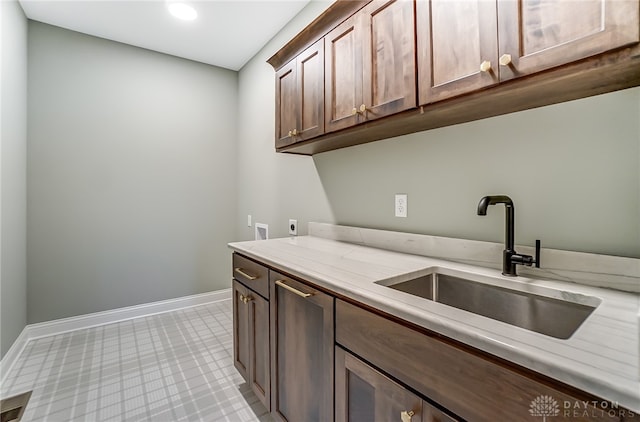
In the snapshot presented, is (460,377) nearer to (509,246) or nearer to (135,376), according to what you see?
(509,246)

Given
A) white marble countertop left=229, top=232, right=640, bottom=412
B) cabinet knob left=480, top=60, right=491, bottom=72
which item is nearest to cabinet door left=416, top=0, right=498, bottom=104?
cabinet knob left=480, top=60, right=491, bottom=72

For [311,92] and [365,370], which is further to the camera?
[311,92]

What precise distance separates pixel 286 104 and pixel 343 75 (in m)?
0.56

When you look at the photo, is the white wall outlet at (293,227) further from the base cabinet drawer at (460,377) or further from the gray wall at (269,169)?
the base cabinet drawer at (460,377)

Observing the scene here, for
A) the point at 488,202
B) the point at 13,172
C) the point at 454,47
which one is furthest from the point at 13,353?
the point at 454,47

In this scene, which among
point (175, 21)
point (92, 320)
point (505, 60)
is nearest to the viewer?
point (505, 60)

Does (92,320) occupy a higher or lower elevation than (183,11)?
lower

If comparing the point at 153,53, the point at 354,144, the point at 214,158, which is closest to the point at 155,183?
the point at 214,158

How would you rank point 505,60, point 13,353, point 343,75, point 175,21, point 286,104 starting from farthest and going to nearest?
point 175,21
point 13,353
point 286,104
point 343,75
point 505,60

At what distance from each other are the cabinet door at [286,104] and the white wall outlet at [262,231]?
1094 mm

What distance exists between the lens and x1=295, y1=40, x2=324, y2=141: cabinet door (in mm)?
1603

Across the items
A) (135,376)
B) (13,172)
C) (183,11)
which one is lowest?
(135,376)

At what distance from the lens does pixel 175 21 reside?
2414 mm

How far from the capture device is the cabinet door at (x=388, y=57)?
3.77 ft
